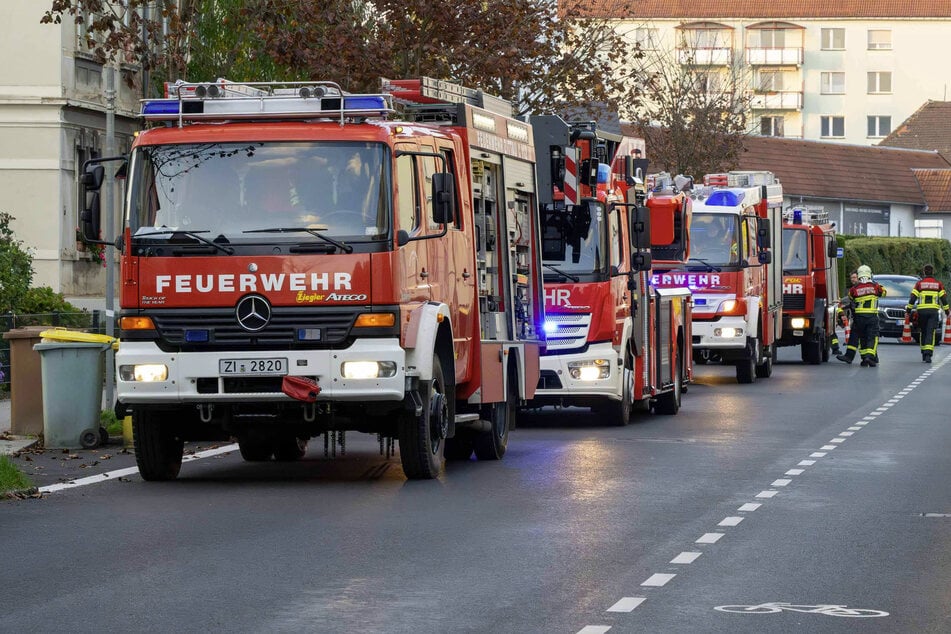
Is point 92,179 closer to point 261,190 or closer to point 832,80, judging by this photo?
point 261,190

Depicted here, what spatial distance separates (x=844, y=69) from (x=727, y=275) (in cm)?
8186

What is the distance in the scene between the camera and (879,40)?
107062 millimetres

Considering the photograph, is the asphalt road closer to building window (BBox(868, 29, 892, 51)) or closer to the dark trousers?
the dark trousers

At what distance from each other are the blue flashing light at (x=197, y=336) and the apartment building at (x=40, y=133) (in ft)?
64.0

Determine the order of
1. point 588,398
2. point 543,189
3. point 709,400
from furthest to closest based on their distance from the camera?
point 709,400
point 588,398
point 543,189

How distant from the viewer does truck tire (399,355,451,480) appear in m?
14.4

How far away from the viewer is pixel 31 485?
1406cm

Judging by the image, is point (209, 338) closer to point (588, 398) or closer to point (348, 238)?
point (348, 238)

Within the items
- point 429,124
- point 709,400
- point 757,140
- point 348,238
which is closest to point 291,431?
point 348,238

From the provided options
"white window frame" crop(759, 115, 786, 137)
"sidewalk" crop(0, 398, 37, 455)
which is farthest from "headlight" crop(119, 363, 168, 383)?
"white window frame" crop(759, 115, 786, 137)

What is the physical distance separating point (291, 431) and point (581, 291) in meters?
6.11

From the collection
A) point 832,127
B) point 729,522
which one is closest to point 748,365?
point 729,522

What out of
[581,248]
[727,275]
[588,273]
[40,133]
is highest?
[40,133]

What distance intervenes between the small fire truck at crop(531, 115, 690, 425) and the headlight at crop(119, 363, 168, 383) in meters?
5.93
